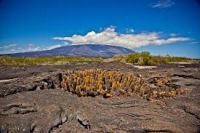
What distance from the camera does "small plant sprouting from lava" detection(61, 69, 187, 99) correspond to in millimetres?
4262

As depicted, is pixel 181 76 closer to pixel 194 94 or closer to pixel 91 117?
pixel 194 94

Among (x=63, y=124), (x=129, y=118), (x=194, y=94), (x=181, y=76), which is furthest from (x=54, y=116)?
(x=181, y=76)

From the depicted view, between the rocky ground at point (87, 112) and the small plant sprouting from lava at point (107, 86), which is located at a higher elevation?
the small plant sprouting from lava at point (107, 86)

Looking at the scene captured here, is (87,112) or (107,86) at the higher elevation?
(107,86)

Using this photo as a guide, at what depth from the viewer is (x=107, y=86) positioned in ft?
14.6

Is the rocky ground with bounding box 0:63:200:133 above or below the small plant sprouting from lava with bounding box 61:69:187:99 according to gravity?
below

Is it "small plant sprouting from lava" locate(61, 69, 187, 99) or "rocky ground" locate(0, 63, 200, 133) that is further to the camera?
"small plant sprouting from lava" locate(61, 69, 187, 99)

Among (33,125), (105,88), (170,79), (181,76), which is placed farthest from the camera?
(181,76)

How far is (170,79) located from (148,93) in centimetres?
145

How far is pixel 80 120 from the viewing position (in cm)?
344

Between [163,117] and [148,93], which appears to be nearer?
[163,117]

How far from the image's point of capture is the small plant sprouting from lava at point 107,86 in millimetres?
4262

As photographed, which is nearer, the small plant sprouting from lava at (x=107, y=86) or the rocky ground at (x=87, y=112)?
the rocky ground at (x=87, y=112)

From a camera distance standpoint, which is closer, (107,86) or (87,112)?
(87,112)
